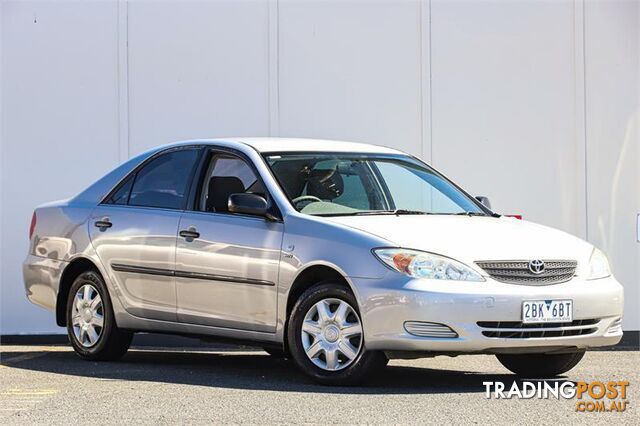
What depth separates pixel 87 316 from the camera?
1119 centimetres

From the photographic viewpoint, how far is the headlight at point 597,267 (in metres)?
9.45

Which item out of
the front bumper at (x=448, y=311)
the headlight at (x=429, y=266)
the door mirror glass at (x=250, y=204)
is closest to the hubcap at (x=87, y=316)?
the door mirror glass at (x=250, y=204)

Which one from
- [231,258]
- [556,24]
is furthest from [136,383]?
[556,24]

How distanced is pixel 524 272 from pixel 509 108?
5992 millimetres

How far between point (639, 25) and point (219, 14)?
13.5 ft

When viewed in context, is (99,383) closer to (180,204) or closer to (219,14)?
(180,204)

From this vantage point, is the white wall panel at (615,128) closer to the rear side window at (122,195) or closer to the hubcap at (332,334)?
the rear side window at (122,195)

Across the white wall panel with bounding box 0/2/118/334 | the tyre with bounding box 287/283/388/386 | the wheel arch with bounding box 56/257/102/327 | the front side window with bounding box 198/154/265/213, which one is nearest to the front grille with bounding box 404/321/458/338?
the tyre with bounding box 287/283/388/386

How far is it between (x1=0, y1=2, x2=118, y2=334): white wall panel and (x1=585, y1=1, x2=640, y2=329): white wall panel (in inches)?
184

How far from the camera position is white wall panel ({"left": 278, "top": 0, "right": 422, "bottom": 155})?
1485 cm

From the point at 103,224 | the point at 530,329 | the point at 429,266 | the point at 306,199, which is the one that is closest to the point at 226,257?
the point at 306,199

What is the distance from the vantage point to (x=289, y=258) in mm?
9531
